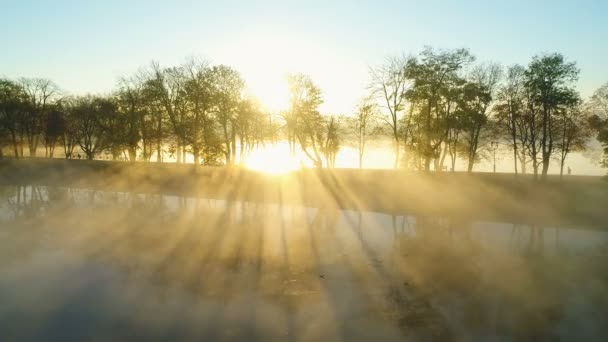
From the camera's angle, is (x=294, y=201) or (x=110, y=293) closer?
(x=110, y=293)

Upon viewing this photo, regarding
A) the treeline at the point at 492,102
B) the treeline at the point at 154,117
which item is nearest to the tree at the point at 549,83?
the treeline at the point at 492,102

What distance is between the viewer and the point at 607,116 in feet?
129

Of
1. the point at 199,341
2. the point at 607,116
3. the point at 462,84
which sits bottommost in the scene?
the point at 199,341

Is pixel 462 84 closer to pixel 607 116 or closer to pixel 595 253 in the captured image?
pixel 607 116

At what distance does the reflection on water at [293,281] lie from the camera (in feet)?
32.2

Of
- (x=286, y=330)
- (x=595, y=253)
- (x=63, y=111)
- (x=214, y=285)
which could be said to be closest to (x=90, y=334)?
(x=214, y=285)

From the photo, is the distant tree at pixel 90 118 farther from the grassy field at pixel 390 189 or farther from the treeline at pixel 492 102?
the treeline at pixel 492 102

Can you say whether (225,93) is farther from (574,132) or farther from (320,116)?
(574,132)

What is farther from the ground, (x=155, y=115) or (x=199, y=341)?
(x=155, y=115)

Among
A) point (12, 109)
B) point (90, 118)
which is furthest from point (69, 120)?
point (12, 109)

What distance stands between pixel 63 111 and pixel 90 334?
285 feet

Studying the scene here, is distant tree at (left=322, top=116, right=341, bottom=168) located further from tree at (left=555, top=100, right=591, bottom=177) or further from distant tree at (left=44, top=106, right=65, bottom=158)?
distant tree at (left=44, top=106, right=65, bottom=158)

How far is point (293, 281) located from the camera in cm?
1331

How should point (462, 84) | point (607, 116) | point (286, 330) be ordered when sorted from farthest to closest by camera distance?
point (462, 84) < point (607, 116) < point (286, 330)
